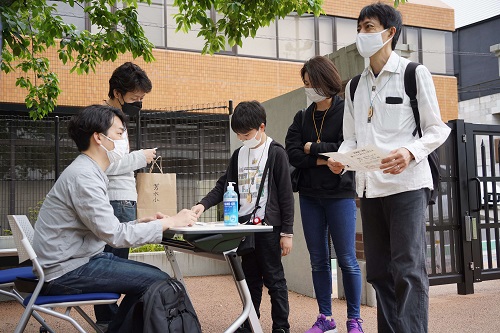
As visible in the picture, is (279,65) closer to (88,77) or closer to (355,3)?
(355,3)

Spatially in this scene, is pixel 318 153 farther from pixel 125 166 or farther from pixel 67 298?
pixel 67 298

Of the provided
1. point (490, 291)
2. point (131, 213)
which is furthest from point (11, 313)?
point (490, 291)

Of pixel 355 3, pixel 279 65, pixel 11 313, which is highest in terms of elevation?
pixel 355 3

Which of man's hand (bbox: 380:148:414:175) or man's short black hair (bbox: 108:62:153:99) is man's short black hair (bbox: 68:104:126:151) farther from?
man's hand (bbox: 380:148:414:175)

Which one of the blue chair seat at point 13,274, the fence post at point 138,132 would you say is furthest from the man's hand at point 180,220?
the fence post at point 138,132

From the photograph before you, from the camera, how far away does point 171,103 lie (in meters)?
14.7

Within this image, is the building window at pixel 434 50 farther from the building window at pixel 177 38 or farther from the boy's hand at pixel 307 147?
the boy's hand at pixel 307 147

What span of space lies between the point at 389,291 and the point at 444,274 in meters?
3.23

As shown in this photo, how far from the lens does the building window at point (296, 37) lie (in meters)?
16.4

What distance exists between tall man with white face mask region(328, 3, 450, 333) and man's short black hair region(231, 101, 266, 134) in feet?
2.86

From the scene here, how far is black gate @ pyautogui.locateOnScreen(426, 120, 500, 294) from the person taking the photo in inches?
249

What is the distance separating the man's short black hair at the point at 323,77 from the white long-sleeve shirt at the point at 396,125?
798mm

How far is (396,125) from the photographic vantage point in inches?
125

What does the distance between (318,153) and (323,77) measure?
560mm
